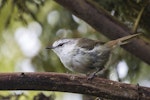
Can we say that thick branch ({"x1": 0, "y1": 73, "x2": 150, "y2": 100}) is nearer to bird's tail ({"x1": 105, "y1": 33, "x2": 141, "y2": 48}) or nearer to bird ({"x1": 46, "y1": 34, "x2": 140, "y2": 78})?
bird ({"x1": 46, "y1": 34, "x2": 140, "y2": 78})

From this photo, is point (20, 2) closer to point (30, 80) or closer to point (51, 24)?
point (51, 24)

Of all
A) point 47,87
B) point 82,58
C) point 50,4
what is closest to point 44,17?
point 50,4

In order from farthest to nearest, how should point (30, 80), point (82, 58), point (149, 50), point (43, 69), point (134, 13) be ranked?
1. point (43, 69)
2. point (134, 13)
3. point (149, 50)
4. point (82, 58)
5. point (30, 80)

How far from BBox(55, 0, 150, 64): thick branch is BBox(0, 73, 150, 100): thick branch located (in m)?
0.80

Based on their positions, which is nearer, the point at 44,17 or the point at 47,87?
the point at 47,87

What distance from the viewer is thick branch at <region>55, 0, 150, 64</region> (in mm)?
3438

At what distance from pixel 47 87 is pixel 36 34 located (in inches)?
69.0

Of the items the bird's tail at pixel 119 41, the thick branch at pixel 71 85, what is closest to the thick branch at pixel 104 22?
the bird's tail at pixel 119 41

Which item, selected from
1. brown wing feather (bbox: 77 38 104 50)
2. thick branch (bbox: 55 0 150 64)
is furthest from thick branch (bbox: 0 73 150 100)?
thick branch (bbox: 55 0 150 64)

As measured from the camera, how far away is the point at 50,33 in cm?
417

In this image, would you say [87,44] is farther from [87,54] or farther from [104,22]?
[104,22]

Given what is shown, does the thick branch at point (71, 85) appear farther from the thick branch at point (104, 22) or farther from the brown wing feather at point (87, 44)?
the thick branch at point (104, 22)

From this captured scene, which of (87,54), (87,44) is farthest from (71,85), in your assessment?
(87,44)

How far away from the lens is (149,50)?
3400 millimetres
